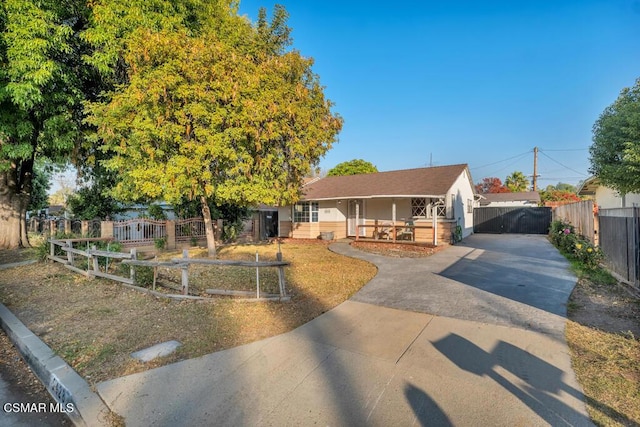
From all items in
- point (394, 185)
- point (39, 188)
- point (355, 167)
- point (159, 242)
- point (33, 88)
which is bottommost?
point (159, 242)

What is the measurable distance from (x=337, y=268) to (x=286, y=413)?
22.3 feet

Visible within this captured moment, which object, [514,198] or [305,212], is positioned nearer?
[305,212]

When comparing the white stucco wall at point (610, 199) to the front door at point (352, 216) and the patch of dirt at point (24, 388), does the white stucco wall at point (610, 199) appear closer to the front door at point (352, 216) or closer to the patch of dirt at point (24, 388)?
the front door at point (352, 216)

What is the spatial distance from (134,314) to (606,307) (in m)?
8.36

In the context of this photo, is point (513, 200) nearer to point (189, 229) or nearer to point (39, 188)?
point (189, 229)

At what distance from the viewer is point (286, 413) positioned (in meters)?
2.88

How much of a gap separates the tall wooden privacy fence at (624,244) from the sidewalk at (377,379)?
313cm

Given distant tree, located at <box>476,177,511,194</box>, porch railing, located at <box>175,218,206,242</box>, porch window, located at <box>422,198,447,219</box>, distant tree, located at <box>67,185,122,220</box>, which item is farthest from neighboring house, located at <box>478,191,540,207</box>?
distant tree, located at <box>67,185,122,220</box>

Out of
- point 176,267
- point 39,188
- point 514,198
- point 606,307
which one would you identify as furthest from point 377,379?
point 514,198

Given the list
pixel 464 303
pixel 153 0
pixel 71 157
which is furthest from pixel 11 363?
pixel 71 157

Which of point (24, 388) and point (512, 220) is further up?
point (512, 220)

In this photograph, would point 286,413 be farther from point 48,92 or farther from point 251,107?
point 48,92

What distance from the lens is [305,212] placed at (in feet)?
63.9

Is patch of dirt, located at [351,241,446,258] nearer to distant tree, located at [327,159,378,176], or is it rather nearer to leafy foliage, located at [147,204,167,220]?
leafy foliage, located at [147,204,167,220]
